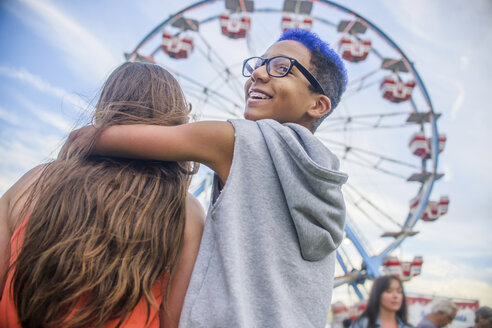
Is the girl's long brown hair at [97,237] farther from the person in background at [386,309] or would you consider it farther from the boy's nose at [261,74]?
the person in background at [386,309]

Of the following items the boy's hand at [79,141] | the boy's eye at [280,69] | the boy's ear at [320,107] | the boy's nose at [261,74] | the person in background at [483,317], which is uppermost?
the boy's eye at [280,69]

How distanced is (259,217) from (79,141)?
536 mm

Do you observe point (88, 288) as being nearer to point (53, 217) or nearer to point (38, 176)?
point (53, 217)

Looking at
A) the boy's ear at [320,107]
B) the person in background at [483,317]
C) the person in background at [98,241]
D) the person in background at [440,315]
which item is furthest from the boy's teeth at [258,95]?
the person in background at [483,317]

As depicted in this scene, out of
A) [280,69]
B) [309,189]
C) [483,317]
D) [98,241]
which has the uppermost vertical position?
[280,69]

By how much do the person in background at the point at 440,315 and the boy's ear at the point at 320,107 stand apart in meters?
3.04

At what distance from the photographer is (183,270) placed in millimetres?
904

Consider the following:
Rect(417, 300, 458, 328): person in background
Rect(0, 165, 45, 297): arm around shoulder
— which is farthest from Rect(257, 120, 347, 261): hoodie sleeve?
Rect(417, 300, 458, 328): person in background

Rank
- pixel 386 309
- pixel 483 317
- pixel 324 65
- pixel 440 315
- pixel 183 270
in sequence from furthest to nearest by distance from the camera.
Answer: pixel 483 317, pixel 440 315, pixel 386 309, pixel 324 65, pixel 183 270

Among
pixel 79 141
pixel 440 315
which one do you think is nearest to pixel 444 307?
pixel 440 315

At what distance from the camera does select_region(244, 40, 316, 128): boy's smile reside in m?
1.33

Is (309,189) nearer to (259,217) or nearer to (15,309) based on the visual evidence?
(259,217)

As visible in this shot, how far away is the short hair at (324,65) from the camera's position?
4.72 feet

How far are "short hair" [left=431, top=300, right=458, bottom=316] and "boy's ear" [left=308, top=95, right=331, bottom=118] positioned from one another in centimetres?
321
